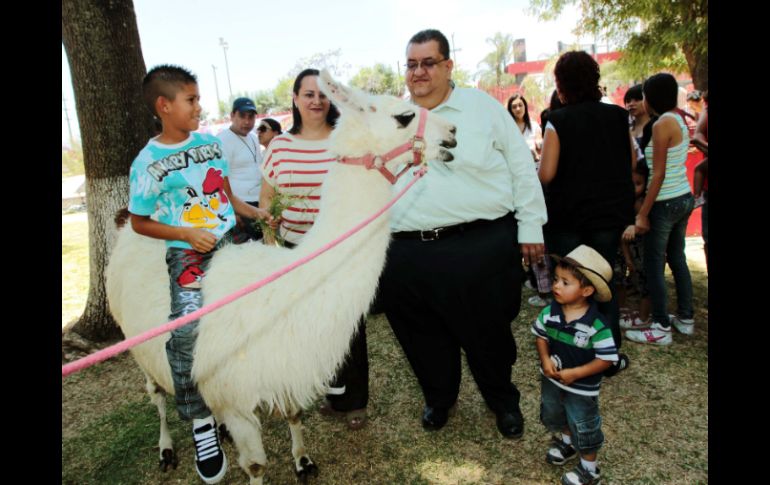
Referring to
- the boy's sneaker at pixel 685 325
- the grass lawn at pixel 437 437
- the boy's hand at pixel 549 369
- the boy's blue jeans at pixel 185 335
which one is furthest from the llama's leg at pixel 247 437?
the boy's sneaker at pixel 685 325

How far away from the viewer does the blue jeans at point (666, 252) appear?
3.41 metres

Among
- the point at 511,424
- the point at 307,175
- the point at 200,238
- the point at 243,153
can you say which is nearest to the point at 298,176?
the point at 307,175

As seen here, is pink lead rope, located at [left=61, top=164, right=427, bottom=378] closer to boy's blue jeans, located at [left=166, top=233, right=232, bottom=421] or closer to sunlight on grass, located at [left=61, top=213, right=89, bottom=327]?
boy's blue jeans, located at [left=166, top=233, right=232, bottom=421]

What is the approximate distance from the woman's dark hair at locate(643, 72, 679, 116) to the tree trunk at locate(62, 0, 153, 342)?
4386 millimetres

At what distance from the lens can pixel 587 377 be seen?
2.02m

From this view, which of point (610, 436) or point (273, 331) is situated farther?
point (610, 436)

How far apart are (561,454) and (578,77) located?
224 cm

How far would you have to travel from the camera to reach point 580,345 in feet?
6.63

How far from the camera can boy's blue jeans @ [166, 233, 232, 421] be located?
6.29 feet

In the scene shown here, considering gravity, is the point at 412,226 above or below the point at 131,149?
below

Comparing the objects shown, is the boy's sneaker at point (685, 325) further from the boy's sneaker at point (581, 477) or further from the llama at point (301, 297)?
the llama at point (301, 297)

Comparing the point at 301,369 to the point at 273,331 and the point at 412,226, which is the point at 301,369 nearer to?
the point at 273,331

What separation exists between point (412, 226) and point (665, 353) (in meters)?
2.44
